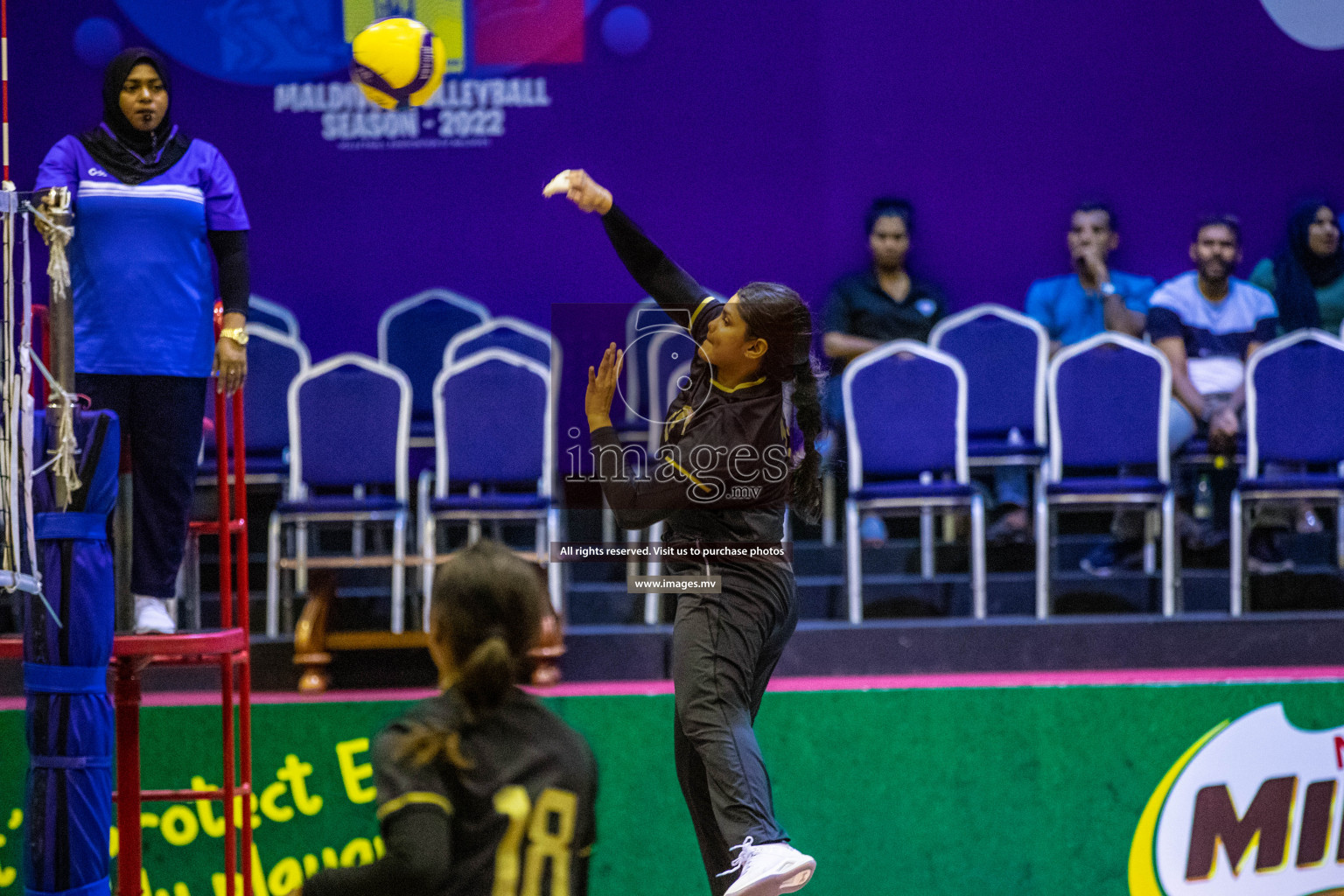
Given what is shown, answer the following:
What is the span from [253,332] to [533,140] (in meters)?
1.70

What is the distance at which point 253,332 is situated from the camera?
18.7 feet

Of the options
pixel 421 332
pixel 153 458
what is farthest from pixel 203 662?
pixel 421 332

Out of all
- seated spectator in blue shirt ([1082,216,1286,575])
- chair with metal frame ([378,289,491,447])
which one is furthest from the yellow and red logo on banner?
chair with metal frame ([378,289,491,447])

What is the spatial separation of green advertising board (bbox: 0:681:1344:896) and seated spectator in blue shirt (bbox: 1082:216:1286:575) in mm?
1405

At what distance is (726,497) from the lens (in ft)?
8.93

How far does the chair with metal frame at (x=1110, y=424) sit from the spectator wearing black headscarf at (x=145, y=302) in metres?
3.17

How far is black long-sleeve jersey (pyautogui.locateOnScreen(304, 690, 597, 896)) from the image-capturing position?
1724 millimetres

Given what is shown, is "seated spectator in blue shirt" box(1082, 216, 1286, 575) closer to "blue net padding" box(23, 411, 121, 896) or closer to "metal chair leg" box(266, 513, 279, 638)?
"metal chair leg" box(266, 513, 279, 638)

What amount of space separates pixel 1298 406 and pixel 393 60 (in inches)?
144

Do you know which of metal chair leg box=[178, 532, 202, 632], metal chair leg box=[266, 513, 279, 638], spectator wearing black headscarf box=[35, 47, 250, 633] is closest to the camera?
spectator wearing black headscarf box=[35, 47, 250, 633]

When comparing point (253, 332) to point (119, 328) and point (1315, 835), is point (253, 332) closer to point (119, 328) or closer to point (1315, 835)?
point (119, 328)

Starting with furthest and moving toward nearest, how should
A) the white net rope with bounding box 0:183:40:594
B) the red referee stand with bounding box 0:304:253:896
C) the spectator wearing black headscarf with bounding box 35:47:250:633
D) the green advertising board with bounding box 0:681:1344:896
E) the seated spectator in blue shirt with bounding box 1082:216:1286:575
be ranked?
the seated spectator in blue shirt with bounding box 1082:216:1286:575 → the green advertising board with bounding box 0:681:1344:896 → the spectator wearing black headscarf with bounding box 35:47:250:633 → the red referee stand with bounding box 0:304:253:896 → the white net rope with bounding box 0:183:40:594

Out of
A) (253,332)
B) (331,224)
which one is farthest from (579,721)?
(331,224)

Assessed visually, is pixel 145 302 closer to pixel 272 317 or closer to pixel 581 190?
pixel 581 190
